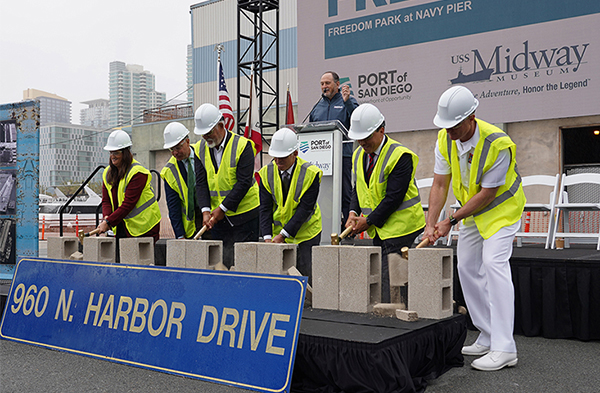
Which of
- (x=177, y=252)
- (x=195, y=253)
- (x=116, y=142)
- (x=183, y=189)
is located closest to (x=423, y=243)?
(x=195, y=253)

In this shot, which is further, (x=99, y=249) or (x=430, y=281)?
(x=99, y=249)

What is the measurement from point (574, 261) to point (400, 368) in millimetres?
2256

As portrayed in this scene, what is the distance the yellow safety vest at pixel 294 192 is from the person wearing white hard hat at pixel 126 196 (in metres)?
1.14

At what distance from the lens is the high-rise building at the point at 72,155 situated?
2095 inches

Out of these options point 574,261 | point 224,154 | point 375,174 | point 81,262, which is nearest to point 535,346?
point 574,261

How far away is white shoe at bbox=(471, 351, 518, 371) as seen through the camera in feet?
10.3

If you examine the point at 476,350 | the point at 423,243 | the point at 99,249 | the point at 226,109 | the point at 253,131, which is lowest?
the point at 476,350

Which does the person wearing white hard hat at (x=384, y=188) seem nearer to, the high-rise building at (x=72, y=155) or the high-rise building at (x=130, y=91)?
the high-rise building at (x=130, y=91)

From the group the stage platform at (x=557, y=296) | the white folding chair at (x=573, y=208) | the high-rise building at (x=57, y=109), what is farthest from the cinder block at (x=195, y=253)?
the high-rise building at (x=57, y=109)

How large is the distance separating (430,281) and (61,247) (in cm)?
292

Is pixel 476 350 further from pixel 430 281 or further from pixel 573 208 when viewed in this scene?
pixel 573 208

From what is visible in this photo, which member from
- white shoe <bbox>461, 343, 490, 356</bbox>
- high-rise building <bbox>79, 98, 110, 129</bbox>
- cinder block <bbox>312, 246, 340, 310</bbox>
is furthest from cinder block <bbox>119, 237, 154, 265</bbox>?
high-rise building <bbox>79, 98, 110, 129</bbox>

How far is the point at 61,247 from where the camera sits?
4.31 metres

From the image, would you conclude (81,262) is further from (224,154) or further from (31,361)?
(224,154)
